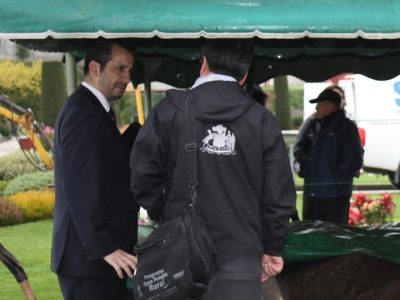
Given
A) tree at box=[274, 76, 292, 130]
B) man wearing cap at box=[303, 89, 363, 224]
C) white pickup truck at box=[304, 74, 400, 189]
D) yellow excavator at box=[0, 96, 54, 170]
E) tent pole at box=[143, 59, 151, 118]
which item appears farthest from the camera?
tree at box=[274, 76, 292, 130]

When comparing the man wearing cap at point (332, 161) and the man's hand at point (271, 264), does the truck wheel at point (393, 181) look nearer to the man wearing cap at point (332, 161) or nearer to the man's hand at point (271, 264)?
the man wearing cap at point (332, 161)

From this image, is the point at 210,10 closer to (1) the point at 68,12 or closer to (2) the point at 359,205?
(1) the point at 68,12

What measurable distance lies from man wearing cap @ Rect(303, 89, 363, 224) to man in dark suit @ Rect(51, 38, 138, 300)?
13.2 ft

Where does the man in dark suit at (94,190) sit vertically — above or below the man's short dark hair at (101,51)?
below

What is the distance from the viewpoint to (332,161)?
6969mm

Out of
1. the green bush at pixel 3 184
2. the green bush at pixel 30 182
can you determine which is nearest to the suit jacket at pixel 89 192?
the green bush at pixel 30 182

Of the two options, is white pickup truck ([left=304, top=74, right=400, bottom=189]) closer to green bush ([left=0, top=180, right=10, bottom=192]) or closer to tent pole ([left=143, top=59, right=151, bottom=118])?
green bush ([left=0, top=180, right=10, bottom=192])

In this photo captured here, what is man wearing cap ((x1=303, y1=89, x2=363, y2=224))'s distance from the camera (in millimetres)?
6906

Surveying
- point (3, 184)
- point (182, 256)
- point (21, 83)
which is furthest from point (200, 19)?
point (21, 83)

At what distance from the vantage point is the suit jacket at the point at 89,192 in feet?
9.53

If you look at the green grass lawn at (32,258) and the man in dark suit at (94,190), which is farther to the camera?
the green grass lawn at (32,258)

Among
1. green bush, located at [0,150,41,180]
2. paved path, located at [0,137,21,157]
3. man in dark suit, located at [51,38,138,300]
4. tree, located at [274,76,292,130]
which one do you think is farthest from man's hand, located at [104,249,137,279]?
tree, located at [274,76,292,130]

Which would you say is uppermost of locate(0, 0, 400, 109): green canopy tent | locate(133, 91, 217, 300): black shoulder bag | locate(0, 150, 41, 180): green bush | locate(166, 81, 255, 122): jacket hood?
locate(0, 0, 400, 109): green canopy tent

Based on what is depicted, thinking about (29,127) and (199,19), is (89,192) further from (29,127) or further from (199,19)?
(29,127)
